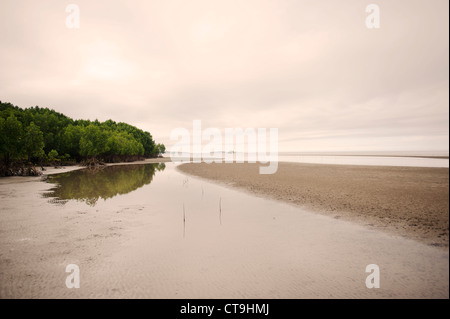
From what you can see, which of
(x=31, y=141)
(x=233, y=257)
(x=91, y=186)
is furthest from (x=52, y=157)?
(x=233, y=257)

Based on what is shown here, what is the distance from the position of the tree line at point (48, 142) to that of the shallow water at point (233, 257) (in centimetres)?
3450

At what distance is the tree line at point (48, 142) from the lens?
35.8 m

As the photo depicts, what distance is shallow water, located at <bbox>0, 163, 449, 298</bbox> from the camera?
5.72m

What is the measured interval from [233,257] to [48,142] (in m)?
83.1

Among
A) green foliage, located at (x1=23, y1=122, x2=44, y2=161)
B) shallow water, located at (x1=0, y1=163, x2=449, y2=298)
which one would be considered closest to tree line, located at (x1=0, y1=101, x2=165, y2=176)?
green foliage, located at (x1=23, y1=122, x2=44, y2=161)

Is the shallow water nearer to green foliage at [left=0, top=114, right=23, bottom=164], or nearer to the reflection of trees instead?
the reflection of trees

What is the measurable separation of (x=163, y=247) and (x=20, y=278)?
4318mm

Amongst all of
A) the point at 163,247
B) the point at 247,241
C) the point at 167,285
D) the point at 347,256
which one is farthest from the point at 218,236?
the point at 347,256

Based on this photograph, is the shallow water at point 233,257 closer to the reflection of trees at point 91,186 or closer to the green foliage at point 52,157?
the reflection of trees at point 91,186

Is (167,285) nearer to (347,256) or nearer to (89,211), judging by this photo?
(347,256)

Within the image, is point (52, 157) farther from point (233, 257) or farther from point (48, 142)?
point (233, 257)

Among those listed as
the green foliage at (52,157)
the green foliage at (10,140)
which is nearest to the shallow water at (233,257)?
the green foliage at (10,140)

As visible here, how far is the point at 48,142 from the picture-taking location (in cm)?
6694

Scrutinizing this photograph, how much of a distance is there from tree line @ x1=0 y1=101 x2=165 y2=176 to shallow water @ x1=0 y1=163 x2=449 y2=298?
113 feet
